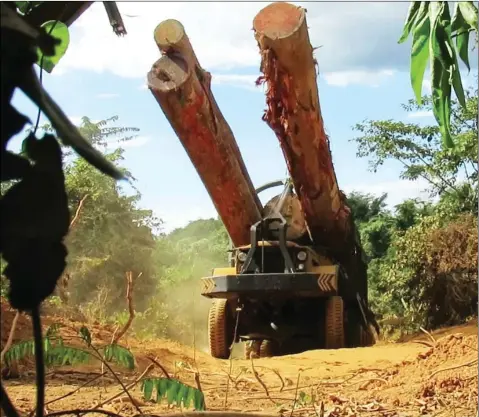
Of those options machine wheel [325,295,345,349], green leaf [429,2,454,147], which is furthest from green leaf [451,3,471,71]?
machine wheel [325,295,345,349]

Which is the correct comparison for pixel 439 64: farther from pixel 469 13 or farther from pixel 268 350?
pixel 268 350

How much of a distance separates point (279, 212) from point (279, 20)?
215 centimetres

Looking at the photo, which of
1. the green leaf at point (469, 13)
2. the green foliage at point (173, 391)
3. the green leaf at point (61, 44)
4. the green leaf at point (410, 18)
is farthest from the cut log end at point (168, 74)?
the green leaf at point (61, 44)

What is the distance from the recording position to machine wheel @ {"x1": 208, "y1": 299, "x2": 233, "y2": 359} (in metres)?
7.76

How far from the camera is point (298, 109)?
19.1ft

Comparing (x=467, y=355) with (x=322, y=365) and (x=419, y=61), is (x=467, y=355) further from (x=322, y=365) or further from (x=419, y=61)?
(x=322, y=365)

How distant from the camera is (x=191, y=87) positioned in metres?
5.70

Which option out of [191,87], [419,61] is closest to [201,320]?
[191,87]

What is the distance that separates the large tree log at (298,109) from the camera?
5473 mm

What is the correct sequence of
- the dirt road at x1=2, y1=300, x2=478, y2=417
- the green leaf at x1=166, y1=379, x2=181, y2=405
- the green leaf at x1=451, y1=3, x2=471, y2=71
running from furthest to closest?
1. the green leaf at x1=451, y1=3, x2=471, y2=71
2. the dirt road at x1=2, y1=300, x2=478, y2=417
3. the green leaf at x1=166, y1=379, x2=181, y2=405

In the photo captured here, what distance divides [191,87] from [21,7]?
4.55 metres

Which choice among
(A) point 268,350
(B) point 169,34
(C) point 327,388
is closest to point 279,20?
(B) point 169,34

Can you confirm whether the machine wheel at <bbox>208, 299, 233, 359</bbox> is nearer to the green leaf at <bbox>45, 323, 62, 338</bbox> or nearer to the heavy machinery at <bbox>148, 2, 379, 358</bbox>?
the heavy machinery at <bbox>148, 2, 379, 358</bbox>

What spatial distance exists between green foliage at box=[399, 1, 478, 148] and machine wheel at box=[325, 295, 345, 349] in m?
3.69
